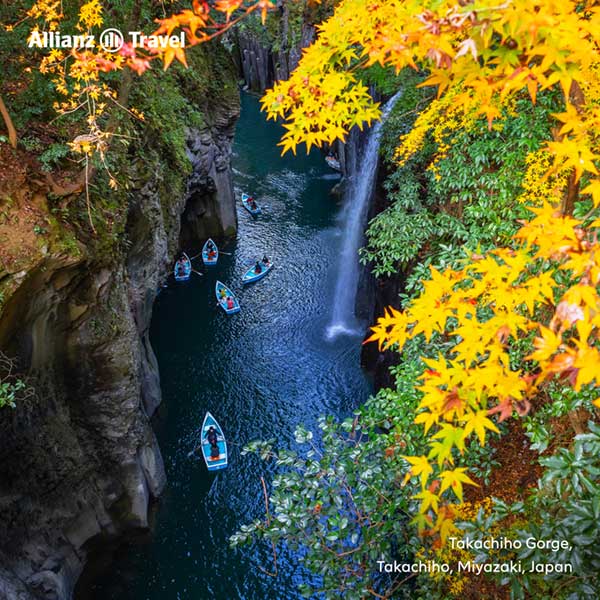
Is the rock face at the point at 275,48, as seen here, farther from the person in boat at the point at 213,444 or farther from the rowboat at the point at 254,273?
the person in boat at the point at 213,444

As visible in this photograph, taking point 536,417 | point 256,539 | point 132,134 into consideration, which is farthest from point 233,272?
point 536,417

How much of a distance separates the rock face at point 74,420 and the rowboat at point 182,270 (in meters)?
9.39

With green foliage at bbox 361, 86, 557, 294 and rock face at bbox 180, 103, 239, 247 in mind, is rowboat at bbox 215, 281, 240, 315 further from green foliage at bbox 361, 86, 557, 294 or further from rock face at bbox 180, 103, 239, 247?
green foliage at bbox 361, 86, 557, 294

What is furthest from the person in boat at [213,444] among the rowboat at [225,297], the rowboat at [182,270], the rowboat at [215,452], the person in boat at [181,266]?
the person in boat at [181,266]

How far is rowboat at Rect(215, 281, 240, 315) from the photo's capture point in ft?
70.5

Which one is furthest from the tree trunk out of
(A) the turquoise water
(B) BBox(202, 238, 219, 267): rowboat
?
(B) BBox(202, 238, 219, 267): rowboat

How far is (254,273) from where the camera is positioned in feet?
77.3

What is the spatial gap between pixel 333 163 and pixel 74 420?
27.2m

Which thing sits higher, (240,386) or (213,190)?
(213,190)

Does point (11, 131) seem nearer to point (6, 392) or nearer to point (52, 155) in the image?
point (52, 155)

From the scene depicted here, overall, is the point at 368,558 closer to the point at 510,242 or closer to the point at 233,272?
the point at 510,242

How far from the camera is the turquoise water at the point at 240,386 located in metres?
12.6

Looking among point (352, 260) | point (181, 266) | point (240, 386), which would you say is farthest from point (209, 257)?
point (240, 386)

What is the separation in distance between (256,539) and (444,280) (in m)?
10.9
